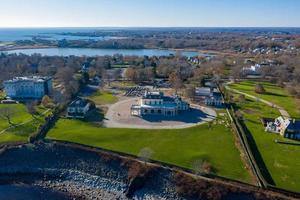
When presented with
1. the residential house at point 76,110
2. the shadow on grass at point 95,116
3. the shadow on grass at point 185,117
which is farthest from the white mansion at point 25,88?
the shadow on grass at point 185,117

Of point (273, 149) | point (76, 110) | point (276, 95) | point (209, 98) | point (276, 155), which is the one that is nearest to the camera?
point (276, 155)

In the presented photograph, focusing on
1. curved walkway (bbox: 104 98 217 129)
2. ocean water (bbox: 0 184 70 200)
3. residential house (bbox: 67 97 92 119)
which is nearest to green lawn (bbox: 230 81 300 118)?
curved walkway (bbox: 104 98 217 129)

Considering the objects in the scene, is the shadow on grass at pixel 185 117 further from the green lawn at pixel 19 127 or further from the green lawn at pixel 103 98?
the green lawn at pixel 19 127

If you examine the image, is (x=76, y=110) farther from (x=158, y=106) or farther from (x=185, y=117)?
(x=185, y=117)

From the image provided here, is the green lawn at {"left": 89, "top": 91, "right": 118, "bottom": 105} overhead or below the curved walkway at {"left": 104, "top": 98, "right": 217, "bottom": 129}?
overhead

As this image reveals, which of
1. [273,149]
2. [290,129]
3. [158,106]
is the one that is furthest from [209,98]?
[273,149]

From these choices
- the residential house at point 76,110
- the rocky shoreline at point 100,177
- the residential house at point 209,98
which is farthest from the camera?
the residential house at point 209,98

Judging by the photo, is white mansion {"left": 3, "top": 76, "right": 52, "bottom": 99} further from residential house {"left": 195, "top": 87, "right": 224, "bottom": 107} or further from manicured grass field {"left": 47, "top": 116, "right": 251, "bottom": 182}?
residential house {"left": 195, "top": 87, "right": 224, "bottom": 107}
